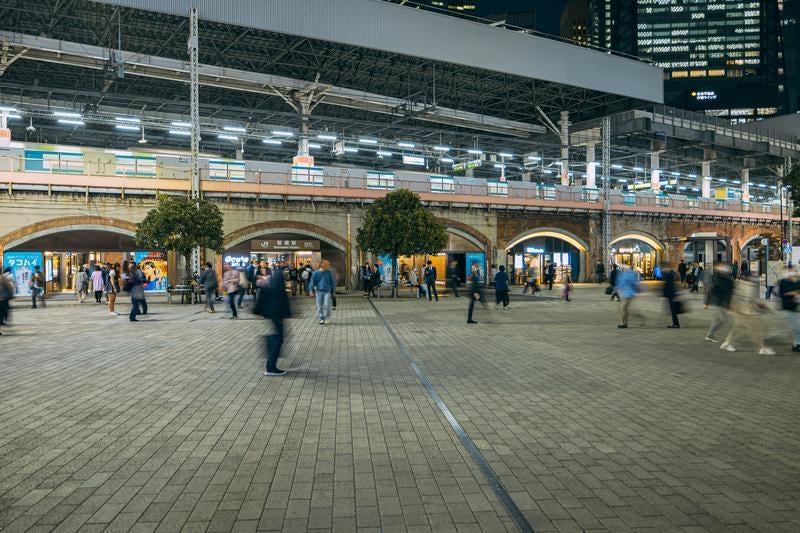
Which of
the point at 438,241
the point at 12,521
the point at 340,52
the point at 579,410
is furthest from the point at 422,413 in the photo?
the point at 340,52

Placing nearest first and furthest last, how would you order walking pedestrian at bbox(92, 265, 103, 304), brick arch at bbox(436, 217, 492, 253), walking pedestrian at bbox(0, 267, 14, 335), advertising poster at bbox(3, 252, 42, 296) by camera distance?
walking pedestrian at bbox(0, 267, 14, 335)
walking pedestrian at bbox(92, 265, 103, 304)
advertising poster at bbox(3, 252, 42, 296)
brick arch at bbox(436, 217, 492, 253)

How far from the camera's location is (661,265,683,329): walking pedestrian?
13898mm

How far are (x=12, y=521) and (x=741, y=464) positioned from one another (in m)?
5.33

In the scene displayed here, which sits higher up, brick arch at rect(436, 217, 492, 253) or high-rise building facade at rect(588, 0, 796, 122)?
high-rise building facade at rect(588, 0, 796, 122)

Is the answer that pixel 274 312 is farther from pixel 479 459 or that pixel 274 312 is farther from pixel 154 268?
pixel 154 268

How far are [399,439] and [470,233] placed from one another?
31503 mm

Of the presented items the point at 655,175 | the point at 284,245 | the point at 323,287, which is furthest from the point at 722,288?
the point at 655,175

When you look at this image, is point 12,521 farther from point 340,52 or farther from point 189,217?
point 340,52

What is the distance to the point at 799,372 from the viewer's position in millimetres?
8539

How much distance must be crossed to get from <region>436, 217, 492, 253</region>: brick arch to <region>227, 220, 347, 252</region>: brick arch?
22.7 feet

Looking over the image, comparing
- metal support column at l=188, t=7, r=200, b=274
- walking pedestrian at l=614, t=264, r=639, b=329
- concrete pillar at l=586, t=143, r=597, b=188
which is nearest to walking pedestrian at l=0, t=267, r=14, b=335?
metal support column at l=188, t=7, r=200, b=274

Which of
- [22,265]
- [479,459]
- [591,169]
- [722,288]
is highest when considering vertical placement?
[591,169]

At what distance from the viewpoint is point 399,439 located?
5320 mm

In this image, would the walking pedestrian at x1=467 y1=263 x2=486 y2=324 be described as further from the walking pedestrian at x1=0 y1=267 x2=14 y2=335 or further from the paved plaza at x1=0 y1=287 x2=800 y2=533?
the walking pedestrian at x1=0 y1=267 x2=14 y2=335
